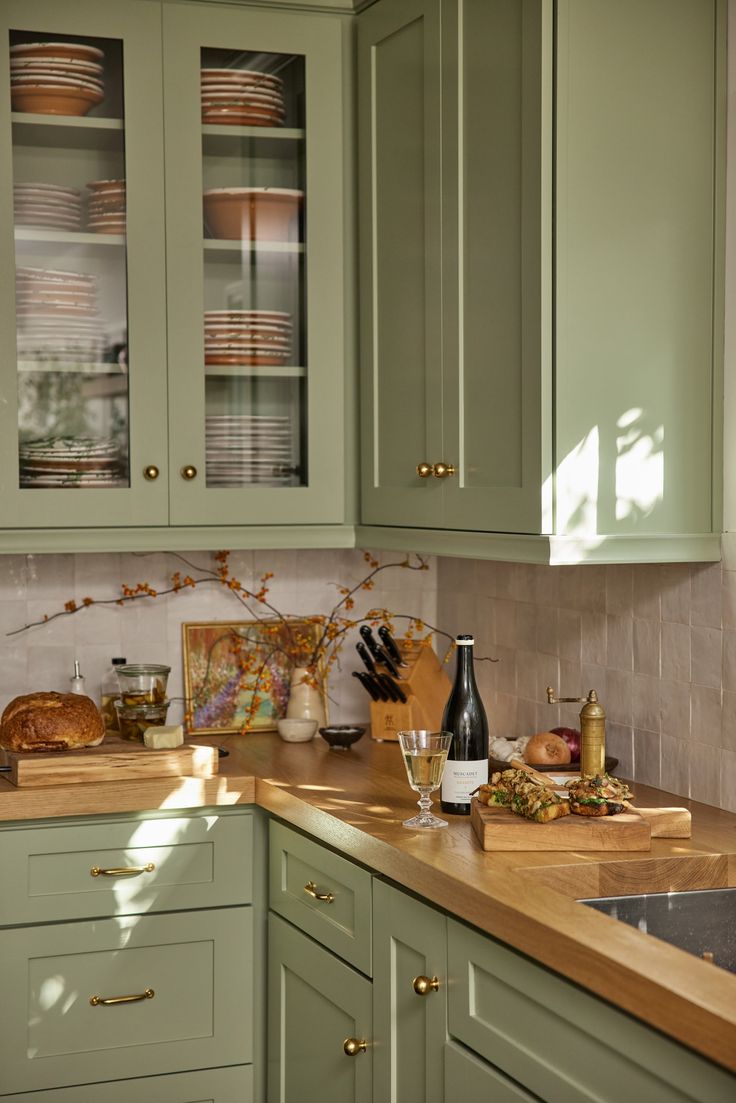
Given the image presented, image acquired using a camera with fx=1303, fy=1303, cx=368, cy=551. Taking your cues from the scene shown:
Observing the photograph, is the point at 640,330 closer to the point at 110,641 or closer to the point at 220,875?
the point at 220,875

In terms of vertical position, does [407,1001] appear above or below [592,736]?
below

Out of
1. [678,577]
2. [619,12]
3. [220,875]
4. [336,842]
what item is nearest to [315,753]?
[220,875]

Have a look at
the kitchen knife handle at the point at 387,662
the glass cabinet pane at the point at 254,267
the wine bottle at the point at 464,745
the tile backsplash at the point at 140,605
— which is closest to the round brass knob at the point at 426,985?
the wine bottle at the point at 464,745

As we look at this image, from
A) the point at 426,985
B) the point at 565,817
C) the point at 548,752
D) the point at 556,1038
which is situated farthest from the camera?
the point at 548,752

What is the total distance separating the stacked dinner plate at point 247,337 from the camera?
2.71 m

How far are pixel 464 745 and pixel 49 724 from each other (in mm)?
873

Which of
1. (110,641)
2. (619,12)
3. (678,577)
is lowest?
(110,641)

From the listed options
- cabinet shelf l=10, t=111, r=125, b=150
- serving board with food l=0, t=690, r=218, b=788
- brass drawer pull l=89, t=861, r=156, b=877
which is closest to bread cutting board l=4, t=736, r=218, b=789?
serving board with food l=0, t=690, r=218, b=788

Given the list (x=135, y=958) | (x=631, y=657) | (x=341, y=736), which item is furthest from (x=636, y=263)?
(x=135, y=958)

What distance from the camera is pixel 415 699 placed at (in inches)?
115

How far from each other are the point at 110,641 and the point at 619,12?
174cm

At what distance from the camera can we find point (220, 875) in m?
2.53

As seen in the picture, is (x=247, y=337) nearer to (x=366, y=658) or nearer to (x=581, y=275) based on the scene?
(x=366, y=658)

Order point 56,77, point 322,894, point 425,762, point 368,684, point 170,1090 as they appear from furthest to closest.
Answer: point 368,684, point 56,77, point 170,1090, point 322,894, point 425,762
